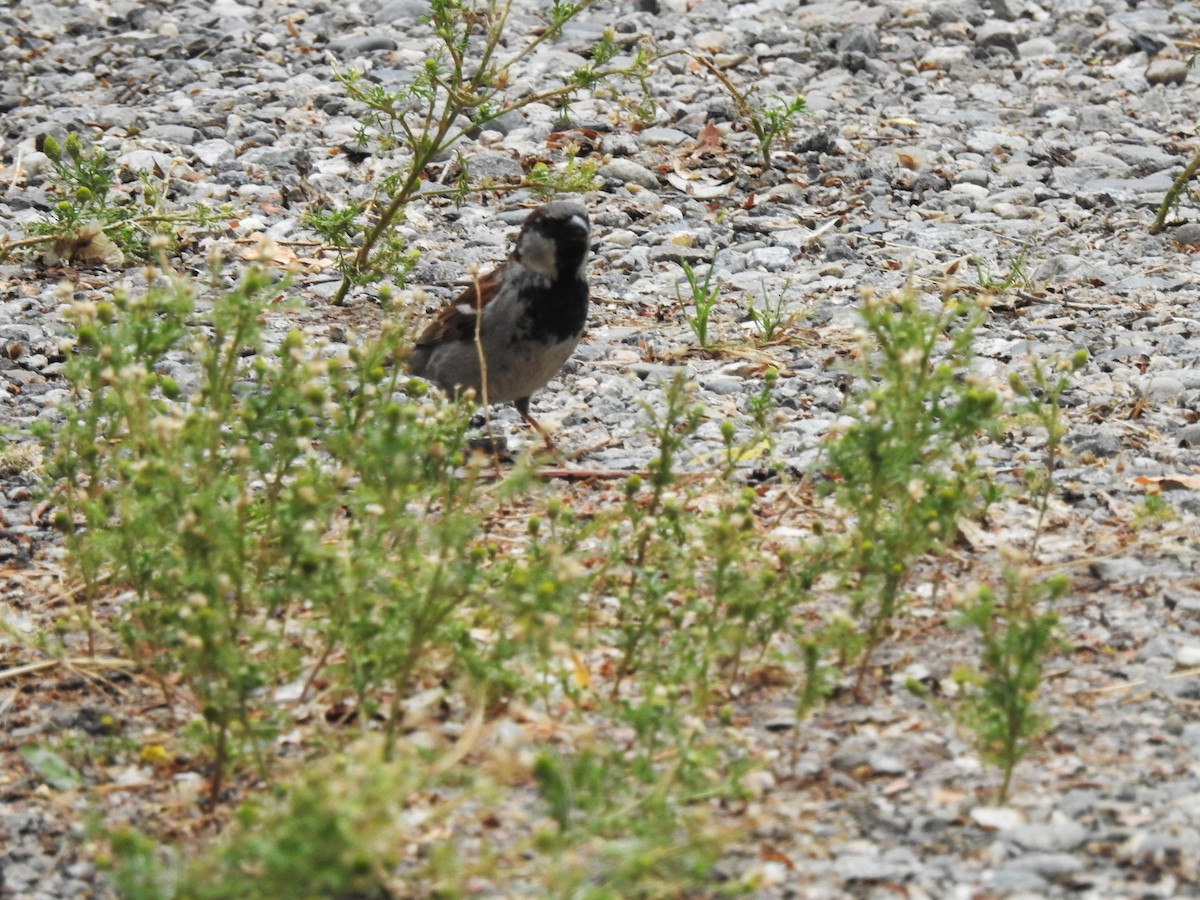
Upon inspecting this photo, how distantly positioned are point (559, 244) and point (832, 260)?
1.66 meters

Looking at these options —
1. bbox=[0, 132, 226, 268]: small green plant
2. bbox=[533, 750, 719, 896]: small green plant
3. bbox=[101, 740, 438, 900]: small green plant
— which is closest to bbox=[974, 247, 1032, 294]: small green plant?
bbox=[0, 132, 226, 268]: small green plant

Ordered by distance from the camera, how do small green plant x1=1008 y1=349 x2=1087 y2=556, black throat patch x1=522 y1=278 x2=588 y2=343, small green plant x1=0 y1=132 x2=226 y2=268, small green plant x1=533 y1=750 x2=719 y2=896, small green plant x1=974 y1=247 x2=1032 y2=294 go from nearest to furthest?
small green plant x1=533 y1=750 x2=719 y2=896 < small green plant x1=1008 y1=349 x2=1087 y2=556 < black throat patch x1=522 y1=278 x2=588 y2=343 < small green plant x1=0 y1=132 x2=226 y2=268 < small green plant x1=974 y1=247 x2=1032 y2=294

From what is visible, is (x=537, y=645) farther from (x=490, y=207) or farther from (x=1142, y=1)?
(x=1142, y=1)

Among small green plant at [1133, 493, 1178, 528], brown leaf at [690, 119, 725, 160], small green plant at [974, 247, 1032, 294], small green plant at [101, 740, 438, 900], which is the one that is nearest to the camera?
small green plant at [101, 740, 438, 900]

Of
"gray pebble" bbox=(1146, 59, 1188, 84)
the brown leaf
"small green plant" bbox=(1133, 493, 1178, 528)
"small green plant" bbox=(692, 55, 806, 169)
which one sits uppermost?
"gray pebble" bbox=(1146, 59, 1188, 84)

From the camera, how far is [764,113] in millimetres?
7141

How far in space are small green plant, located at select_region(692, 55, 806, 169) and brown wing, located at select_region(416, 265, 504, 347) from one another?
1875 millimetres

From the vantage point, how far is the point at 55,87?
8219 mm

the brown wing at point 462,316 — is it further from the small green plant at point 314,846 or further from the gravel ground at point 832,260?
the small green plant at point 314,846

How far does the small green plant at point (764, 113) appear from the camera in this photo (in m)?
6.82

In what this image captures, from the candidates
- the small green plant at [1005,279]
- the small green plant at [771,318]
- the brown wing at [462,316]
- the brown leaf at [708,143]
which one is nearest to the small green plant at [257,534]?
the brown wing at [462,316]

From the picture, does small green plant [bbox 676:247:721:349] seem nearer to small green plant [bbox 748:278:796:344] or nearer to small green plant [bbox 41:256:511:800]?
small green plant [bbox 748:278:796:344]

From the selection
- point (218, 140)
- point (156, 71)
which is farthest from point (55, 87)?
point (218, 140)

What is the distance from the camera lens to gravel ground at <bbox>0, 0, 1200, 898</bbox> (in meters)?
3.13
